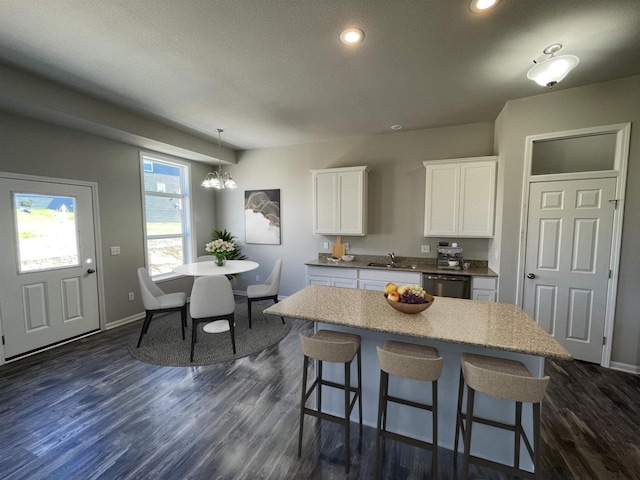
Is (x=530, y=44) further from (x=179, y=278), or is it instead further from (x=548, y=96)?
(x=179, y=278)

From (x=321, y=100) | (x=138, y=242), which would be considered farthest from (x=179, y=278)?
(x=321, y=100)

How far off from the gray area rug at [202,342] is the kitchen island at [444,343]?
1442 mm

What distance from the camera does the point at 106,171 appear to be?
371 cm

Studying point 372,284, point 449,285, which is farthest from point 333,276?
point 449,285

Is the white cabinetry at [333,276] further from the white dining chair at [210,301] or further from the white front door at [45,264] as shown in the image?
the white front door at [45,264]

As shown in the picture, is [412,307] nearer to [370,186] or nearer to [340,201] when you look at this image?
[340,201]

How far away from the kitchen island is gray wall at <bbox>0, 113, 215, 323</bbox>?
10.5ft

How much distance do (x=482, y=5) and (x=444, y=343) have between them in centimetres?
216

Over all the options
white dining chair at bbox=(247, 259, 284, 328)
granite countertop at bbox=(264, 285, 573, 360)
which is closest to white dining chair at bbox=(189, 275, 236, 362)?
white dining chair at bbox=(247, 259, 284, 328)

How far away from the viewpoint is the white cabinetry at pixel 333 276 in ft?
13.0

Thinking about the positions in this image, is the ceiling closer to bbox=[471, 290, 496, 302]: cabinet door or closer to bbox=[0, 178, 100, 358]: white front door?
bbox=[0, 178, 100, 358]: white front door

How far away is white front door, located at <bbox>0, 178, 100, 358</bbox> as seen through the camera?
286 centimetres

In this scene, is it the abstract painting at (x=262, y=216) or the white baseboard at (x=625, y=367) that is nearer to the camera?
the white baseboard at (x=625, y=367)

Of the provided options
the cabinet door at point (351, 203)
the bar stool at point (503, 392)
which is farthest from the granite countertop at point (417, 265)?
the bar stool at point (503, 392)
